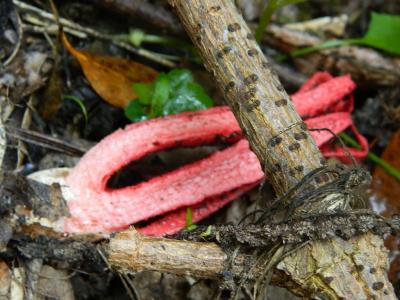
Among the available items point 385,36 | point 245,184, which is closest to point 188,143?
point 245,184

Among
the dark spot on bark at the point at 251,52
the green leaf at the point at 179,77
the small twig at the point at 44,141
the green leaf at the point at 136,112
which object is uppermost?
the green leaf at the point at 179,77

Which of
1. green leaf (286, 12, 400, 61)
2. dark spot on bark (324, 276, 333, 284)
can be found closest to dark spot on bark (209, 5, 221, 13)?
dark spot on bark (324, 276, 333, 284)

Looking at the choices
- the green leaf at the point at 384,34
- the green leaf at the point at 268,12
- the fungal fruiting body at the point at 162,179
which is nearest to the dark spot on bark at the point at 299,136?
the fungal fruiting body at the point at 162,179

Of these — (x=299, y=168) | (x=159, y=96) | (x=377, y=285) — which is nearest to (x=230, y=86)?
(x=299, y=168)

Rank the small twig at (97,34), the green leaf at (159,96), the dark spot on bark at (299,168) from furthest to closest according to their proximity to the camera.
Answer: the small twig at (97,34) → the green leaf at (159,96) → the dark spot on bark at (299,168)

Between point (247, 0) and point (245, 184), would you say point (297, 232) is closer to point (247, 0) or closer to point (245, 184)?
point (245, 184)

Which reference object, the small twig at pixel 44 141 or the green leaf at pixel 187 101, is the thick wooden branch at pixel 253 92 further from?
the small twig at pixel 44 141

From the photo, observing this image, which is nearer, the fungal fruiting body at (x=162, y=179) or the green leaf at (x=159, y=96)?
the fungal fruiting body at (x=162, y=179)

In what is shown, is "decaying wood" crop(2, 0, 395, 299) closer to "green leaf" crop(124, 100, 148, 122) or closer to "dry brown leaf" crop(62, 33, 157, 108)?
"green leaf" crop(124, 100, 148, 122)
